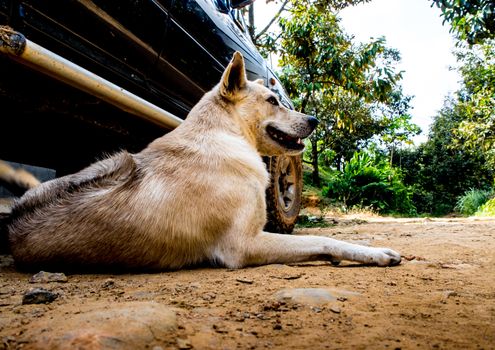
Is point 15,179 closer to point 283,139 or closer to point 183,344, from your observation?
point 283,139

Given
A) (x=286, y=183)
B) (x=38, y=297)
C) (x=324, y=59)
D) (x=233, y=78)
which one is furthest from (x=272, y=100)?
(x=324, y=59)

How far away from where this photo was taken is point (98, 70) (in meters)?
2.44

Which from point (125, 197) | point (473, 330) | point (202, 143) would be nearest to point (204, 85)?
point (202, 143)

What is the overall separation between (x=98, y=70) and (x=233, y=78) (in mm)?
1052

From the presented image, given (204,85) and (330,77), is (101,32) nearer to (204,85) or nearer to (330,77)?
(204,85)

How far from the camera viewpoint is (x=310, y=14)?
10117 millimetres

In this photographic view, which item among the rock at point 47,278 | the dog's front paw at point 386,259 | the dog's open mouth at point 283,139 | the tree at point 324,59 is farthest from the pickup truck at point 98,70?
the tree at point 324,59

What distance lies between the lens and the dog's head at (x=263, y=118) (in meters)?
3.00

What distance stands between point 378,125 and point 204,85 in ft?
64.3

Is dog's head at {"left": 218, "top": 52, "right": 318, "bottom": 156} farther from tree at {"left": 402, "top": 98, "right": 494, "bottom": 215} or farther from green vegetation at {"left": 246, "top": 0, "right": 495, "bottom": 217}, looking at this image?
tree at {"left": 402, "top": 98, "right": 494, "bottom": 215}

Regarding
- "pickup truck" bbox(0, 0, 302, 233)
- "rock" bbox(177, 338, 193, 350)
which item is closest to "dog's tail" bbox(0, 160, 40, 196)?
"pickup truck" bbox(0, 0, 302, 233)

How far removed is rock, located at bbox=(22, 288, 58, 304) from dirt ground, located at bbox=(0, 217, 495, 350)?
0.11 feet

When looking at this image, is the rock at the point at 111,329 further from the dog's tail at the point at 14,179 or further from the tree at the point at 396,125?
the tree at the point at 396,125

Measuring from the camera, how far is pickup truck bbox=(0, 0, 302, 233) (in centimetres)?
199
